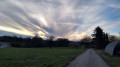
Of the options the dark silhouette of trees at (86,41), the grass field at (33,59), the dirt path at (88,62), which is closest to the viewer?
the dirt path at (88,62)

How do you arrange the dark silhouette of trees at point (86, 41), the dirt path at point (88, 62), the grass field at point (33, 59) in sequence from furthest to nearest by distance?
the dark silhouette of trees at point (86, 41) < the grass field at point (33, 59) < the dirt path at point (88, 62)

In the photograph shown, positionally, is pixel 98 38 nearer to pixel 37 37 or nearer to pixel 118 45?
pixel 118 45

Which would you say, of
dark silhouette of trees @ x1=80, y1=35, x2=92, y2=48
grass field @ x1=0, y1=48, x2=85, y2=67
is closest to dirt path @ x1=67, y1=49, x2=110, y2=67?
grass field @ x1=0, y1=48, x2=85, y2=67

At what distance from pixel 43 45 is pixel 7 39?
49.2m

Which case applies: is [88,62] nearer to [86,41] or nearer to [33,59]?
[33,59]

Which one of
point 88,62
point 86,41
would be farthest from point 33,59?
point 86,41

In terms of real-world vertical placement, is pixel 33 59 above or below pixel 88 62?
below

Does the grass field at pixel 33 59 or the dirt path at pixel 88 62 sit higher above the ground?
the dirt path at pixel 88 62

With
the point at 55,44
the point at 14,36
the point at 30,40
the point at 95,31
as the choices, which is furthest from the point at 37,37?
the point at 95,31

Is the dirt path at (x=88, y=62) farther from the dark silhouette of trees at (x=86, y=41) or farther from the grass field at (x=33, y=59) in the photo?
the dark silhouette of trees at (x=86, y=41)

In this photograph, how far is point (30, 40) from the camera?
104 metres

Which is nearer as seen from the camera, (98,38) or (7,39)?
(98,38)

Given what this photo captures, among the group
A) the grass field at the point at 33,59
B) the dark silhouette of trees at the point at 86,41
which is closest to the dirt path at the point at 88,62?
the grass field at the point at 33,59

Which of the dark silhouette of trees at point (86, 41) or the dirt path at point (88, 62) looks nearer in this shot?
the dirt path at point (88, 62)
